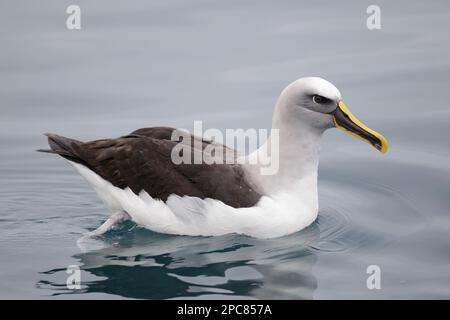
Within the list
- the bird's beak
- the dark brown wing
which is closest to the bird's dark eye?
the bird's beak

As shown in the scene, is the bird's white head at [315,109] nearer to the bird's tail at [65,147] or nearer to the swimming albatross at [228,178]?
the swimming albatross at [228,178]

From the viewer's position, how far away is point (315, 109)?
10852 millimetres

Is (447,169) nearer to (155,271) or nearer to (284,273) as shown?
(284,273)

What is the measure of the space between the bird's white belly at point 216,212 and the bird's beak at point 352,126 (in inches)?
28.5

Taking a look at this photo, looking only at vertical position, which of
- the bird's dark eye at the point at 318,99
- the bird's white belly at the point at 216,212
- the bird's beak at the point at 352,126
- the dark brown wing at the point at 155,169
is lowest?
the bird's white belly at the point at 216,212

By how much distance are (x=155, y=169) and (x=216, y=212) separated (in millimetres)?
840

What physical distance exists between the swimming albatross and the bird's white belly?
11mm

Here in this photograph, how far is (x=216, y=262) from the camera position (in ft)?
33.7

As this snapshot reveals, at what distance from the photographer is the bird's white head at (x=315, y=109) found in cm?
1077

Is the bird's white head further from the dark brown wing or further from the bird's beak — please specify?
the dark brown wing

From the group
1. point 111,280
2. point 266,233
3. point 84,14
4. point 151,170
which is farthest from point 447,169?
point 84,14

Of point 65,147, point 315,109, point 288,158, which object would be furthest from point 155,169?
point 315,109

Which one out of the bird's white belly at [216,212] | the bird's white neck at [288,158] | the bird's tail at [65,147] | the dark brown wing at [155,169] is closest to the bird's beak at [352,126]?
the bird's white neck at [288,158]

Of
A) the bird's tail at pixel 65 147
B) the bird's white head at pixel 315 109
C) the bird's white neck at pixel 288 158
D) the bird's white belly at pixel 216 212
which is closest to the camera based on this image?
the bird's white belly at pixel 216 212
